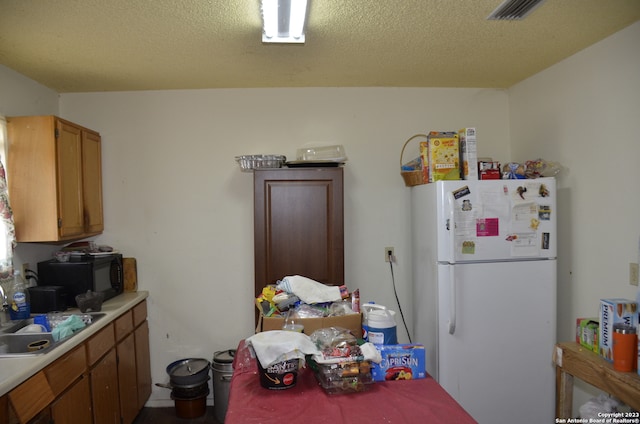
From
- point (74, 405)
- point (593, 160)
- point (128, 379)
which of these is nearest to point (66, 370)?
point (74, 405)

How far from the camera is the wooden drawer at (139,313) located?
276 centimetres

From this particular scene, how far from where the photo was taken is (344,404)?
1.30 meters

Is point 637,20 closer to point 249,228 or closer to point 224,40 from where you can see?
point 224,40

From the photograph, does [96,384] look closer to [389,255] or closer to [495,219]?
[389,255]

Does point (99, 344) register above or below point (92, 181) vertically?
below

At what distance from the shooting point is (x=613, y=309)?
60.3 inches

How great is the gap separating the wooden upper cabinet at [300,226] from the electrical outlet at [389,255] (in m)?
0.52

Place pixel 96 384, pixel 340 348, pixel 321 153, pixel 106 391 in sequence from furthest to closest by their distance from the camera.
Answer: pixel 321 153 < pixel 106 391 < pixel 96 384 < pixel 340 348

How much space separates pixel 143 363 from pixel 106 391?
1.98ft

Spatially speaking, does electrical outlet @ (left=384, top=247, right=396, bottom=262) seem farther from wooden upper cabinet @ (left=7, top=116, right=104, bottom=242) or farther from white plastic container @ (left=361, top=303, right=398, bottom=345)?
wooden upper cabinet @ (left=7, top=116, right=104, bottom=242)

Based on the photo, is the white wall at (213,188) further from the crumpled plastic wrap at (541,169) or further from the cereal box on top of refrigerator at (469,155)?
the crumpled plastic wrap at (541,169)

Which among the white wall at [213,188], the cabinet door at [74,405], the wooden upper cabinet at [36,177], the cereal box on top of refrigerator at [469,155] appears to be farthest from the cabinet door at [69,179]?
the cereal box on top of refrigerator at [469,155]

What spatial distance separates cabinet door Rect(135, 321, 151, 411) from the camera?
9.09 ft

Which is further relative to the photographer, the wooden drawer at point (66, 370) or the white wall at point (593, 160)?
the white wall at point (593, 160)
